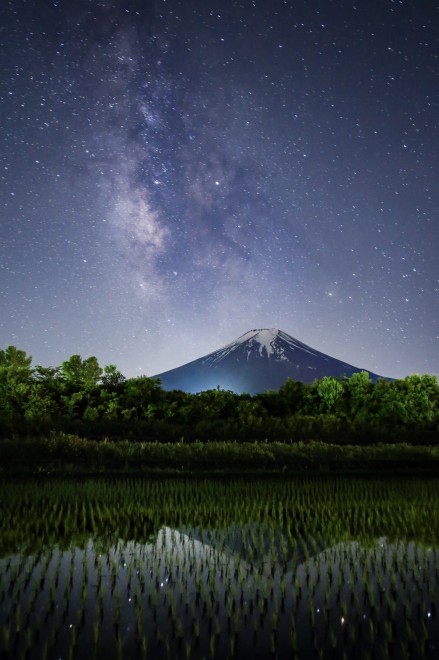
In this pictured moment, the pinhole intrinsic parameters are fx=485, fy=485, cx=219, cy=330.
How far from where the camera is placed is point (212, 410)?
115 ft

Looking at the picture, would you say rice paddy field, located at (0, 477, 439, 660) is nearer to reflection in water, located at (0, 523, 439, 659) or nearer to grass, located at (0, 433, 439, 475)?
reflection in water, located at (0, 523, 439, 659)

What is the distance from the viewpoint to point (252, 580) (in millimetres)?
6305

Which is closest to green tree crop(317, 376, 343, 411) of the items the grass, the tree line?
the tree line

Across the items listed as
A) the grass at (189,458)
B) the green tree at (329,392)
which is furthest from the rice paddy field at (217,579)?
the green tree at (329,392)

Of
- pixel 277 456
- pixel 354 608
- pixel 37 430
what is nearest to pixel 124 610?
pixel 354 608

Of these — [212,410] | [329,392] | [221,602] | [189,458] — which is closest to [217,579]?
[221,602]

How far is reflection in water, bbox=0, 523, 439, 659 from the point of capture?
14.6 ft

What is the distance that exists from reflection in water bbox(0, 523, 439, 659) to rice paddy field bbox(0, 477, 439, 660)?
0.02 metres

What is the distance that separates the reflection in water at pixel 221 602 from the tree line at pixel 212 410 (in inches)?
705

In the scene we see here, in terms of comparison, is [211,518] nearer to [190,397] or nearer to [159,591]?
[159,591]

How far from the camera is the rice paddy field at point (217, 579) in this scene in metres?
4.53

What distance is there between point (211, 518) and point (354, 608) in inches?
220

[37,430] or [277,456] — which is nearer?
[277,456]

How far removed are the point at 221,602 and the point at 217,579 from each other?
956 millimetres
